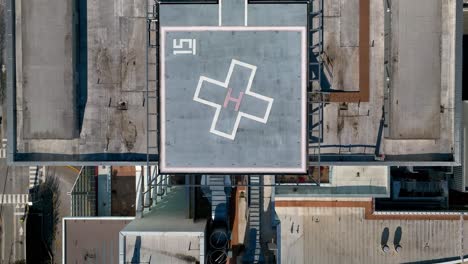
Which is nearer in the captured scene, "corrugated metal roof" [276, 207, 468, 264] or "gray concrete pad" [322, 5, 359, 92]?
"gray concrete pad" [322, 5, 359, 92]

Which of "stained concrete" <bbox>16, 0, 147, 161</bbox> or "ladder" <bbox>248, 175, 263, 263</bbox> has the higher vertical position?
"stained concrete" <bbox>16, 0, 147, 161</bbox>

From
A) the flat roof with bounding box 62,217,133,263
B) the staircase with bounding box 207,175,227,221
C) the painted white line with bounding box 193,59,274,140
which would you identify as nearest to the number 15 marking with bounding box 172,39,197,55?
the painted white line with bounding box 193,59,274,140

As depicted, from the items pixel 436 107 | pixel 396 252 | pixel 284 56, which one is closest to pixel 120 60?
pixel 284 56

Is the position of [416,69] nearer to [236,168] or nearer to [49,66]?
[236,168]

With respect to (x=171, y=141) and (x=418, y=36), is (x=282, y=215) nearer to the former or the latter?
(x=171, y=141)

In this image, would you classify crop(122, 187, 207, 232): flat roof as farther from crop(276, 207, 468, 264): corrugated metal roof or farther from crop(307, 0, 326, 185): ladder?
crop(276, 207, 468, 264): corrugated metal roof

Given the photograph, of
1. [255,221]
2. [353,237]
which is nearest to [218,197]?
[255,221]

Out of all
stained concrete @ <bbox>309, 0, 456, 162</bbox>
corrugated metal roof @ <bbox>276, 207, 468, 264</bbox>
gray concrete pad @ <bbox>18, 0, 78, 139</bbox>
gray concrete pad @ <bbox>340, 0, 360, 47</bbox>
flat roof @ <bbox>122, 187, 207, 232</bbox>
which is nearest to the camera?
gray concrete pad @ <bbox>18, 0, 78, 139</bbox>

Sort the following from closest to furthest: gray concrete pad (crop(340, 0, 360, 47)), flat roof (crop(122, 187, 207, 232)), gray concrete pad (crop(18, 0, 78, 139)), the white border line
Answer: the white border line, gray concrete pad (crop(18, 0, 78, 139)), gray concrete pad (crop(340, 0, 360, 47)), flat roof (crop(122, 187, 207, 232))
